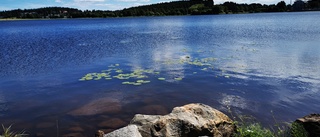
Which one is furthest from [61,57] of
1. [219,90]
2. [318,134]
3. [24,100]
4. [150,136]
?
[318,134]

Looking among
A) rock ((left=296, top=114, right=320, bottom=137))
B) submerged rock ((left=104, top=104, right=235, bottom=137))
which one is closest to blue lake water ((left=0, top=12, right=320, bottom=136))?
submerged rock ((left=104, top=104, right=235, bottom=137))

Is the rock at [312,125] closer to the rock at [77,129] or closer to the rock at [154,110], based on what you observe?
the rock at [154,110]

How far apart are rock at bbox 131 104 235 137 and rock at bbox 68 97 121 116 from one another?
4.89 metres

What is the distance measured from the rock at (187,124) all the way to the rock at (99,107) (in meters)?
4.89

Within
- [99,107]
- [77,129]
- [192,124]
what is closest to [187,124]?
[192,124]

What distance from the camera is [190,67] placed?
23281 millimetres

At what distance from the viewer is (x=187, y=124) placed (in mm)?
8938

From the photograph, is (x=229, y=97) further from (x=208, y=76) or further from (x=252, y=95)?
→ (x=208, y=76)

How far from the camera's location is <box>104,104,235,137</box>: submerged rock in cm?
865

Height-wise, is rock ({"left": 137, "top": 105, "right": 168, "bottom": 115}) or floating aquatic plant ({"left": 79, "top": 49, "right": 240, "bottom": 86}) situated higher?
floating aquatic plant ({"left": 79, "top": 49, "right": 240, "bottom": 86})

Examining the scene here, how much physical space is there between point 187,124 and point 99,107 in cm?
698

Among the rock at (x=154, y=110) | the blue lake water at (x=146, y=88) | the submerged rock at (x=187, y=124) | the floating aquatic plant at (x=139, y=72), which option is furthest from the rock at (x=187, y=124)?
the floating aquatic plant at (x=139, y=72)

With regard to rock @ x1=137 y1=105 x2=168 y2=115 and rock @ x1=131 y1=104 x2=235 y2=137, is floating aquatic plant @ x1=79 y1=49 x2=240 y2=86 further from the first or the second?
rock @ x1=131 y1=104 x2=235 y2=137

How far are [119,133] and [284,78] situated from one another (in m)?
15.3
